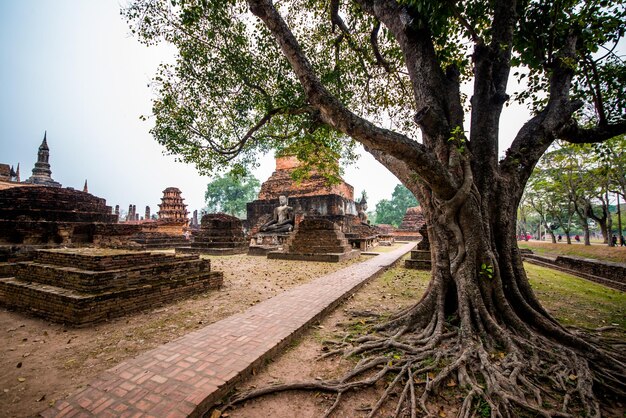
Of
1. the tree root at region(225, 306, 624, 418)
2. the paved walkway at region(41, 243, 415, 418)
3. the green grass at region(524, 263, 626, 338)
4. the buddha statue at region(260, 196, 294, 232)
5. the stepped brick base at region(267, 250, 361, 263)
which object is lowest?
the green grass at region(524, 263, 626, 338)

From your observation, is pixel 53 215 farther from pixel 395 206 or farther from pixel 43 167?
pixel 395 206

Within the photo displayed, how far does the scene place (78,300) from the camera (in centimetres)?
362

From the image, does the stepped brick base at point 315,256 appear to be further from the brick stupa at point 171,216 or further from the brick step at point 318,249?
the brick stupa at point 171,216

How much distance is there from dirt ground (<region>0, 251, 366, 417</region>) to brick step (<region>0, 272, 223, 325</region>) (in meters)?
0.13

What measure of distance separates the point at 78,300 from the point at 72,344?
0.70 metres

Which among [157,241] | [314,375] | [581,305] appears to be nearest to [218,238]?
[157,241]

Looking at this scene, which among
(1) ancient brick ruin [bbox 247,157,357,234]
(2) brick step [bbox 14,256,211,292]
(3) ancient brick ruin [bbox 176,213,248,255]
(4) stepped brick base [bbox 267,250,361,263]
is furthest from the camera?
(1) ancient brick ruin [bbox 247,157,357,234]

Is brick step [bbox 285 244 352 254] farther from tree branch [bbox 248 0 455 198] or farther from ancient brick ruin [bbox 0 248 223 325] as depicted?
tree branch [bbox 248 0 455 198]

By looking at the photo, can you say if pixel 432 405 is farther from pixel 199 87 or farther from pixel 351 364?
pixel 199 87

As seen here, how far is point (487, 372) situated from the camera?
247 cm

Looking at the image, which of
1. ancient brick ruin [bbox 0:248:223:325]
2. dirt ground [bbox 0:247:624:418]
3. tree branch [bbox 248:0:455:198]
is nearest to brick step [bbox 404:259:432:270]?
dirt ground [bbox 0:247:624:418]

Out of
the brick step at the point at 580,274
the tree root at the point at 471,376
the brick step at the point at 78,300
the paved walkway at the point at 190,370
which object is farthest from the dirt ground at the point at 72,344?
the brick step at the point at 580,274

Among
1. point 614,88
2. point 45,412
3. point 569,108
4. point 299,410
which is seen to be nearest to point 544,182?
→ point 614,88

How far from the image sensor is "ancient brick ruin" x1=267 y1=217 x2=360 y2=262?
11.5 metres
